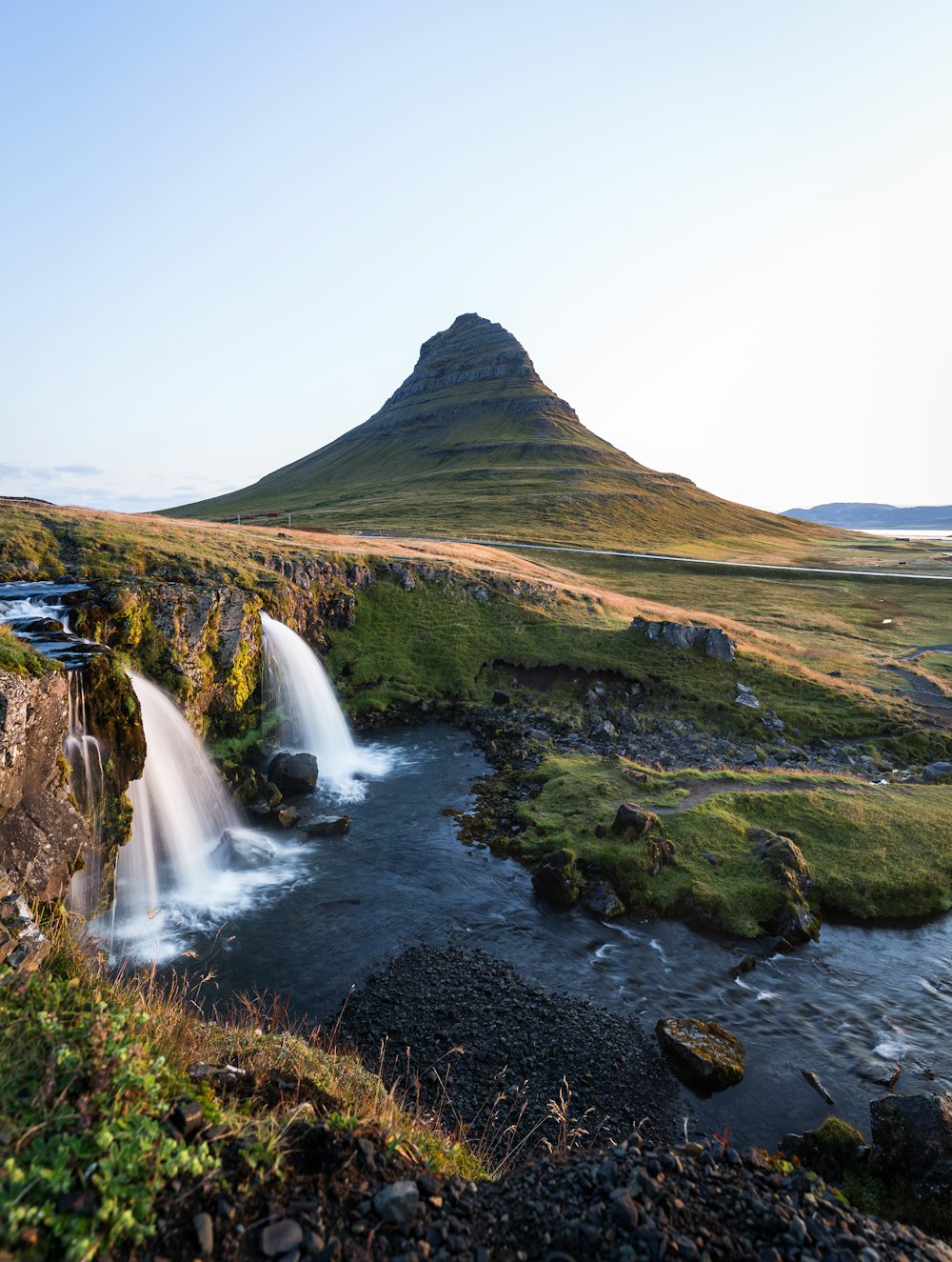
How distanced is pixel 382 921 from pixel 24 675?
1306cm

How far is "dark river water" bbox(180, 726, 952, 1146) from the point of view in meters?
15.2

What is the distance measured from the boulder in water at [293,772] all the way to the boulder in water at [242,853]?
15.0ft

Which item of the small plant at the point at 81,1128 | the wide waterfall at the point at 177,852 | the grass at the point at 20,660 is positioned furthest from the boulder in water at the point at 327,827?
the small plant at the point at 81,1128

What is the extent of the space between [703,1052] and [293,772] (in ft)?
70.0

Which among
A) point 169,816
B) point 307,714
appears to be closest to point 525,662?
point 307,714

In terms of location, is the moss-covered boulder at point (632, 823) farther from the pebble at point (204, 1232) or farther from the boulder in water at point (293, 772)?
the pebble at point (204, 1232)

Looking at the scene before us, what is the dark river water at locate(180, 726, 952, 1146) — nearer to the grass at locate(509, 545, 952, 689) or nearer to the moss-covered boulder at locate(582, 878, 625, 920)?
the moss-covered boulder at locate(582, 878, 625, 920)

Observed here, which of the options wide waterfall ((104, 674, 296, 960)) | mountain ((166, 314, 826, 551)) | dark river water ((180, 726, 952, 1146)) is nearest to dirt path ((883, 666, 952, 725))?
dark river water ((180, 726, 952, 1146))

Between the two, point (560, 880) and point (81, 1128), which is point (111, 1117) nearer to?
point (81, 1128)

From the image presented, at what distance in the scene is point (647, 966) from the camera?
18.9 metres

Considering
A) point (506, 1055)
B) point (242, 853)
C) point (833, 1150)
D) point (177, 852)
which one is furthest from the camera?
point (242, 853)

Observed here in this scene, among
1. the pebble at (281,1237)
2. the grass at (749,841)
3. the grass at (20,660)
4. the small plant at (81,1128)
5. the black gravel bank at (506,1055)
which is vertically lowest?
the black gravel bank at (506,1055)

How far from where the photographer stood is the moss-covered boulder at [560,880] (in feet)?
72.1

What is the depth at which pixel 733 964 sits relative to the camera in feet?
62.5
